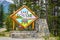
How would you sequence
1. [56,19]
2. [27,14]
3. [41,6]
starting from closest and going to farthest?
[27,14]
[56,19]
[41,6]

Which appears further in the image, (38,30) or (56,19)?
(56,19)

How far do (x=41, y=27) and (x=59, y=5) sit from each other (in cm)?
388

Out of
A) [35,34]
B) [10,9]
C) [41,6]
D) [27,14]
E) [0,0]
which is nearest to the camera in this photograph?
[35,34]

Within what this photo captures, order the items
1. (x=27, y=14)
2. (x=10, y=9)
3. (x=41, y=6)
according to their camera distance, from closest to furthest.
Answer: (x=27, y=14), (x=41, y=6), (x=10, y=9)

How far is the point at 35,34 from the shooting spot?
12055 millimetres

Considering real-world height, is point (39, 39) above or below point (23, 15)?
below

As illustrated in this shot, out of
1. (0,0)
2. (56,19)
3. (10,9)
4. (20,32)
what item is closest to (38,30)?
(20,32)

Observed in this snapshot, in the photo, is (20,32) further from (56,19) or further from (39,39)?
(56,19)

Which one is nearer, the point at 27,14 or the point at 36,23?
the point at 27,14

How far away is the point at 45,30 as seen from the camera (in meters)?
12.9

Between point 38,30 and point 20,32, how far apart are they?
1.26 m

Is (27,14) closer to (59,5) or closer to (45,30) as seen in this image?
(45,30)

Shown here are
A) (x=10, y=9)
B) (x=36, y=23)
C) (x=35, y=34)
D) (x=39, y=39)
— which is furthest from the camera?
(x=10, y=9)

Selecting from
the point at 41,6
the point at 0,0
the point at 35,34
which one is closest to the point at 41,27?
the point at 35,34
